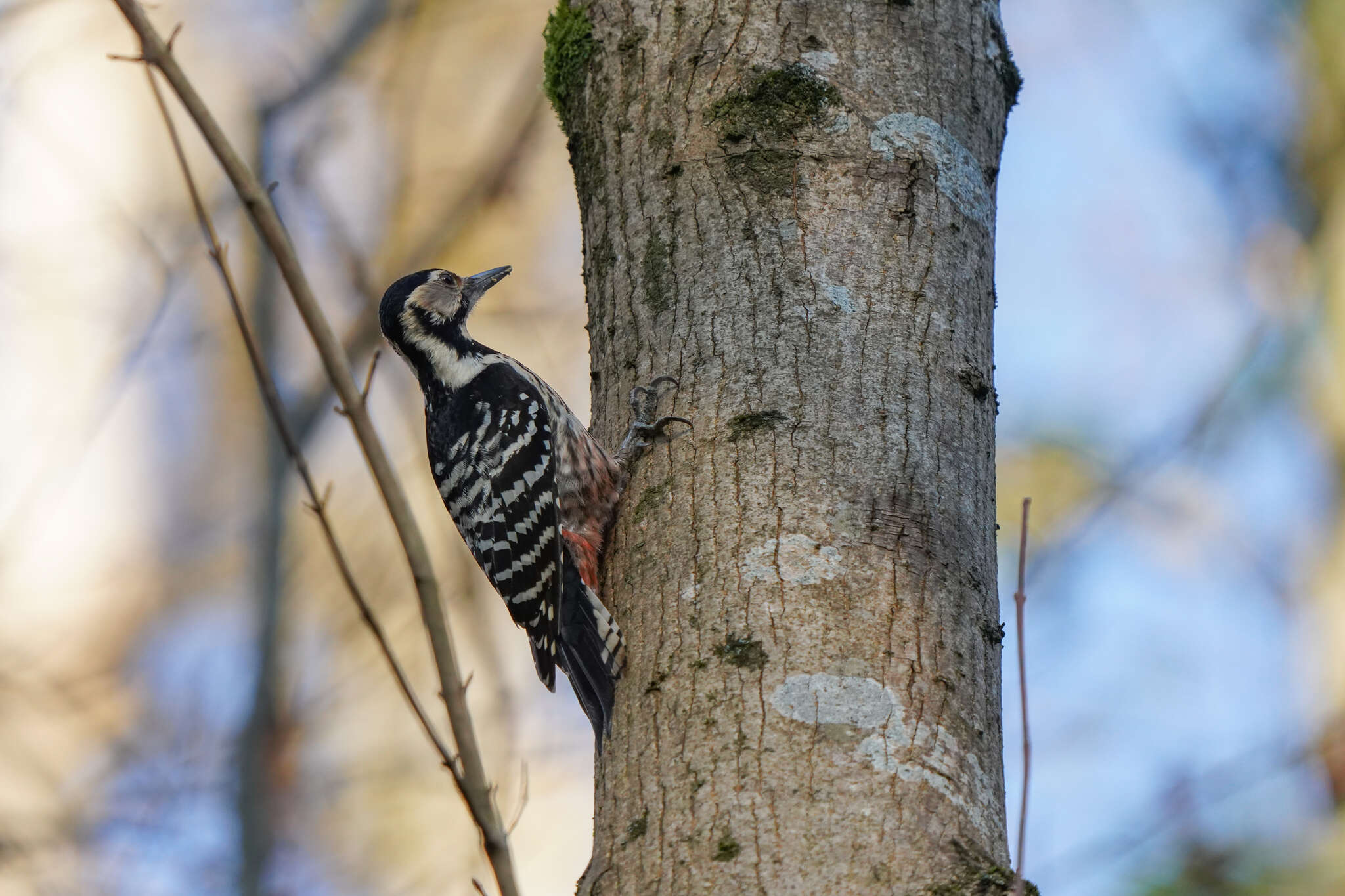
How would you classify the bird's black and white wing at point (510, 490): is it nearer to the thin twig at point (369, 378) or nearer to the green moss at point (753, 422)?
the green moss at point (753, 422)

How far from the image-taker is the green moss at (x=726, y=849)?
2.10 meters

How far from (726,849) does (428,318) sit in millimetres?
3252

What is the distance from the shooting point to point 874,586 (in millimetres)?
2449

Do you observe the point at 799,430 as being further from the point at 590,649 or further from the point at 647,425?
the point at 590,649

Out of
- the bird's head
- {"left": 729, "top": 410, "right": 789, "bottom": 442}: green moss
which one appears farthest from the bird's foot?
the bird's head

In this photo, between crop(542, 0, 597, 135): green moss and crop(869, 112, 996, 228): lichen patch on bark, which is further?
crop(542, 0, 597, 135): green moss

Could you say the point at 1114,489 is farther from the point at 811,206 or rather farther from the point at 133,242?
the point at 133,242

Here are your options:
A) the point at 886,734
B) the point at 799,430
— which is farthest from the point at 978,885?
the point at 799,430

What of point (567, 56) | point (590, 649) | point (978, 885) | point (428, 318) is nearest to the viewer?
point (978, 885)

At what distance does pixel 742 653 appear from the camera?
2363 millimetres

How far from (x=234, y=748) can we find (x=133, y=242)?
2599 mm

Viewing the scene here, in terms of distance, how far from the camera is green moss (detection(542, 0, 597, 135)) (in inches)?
136

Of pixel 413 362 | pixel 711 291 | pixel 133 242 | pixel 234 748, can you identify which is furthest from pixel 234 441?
pixel 711 291

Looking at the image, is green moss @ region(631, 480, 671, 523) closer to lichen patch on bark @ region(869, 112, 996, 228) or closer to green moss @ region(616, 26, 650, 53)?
lichen patch on bark @ region(869, 112, 996, 228)
